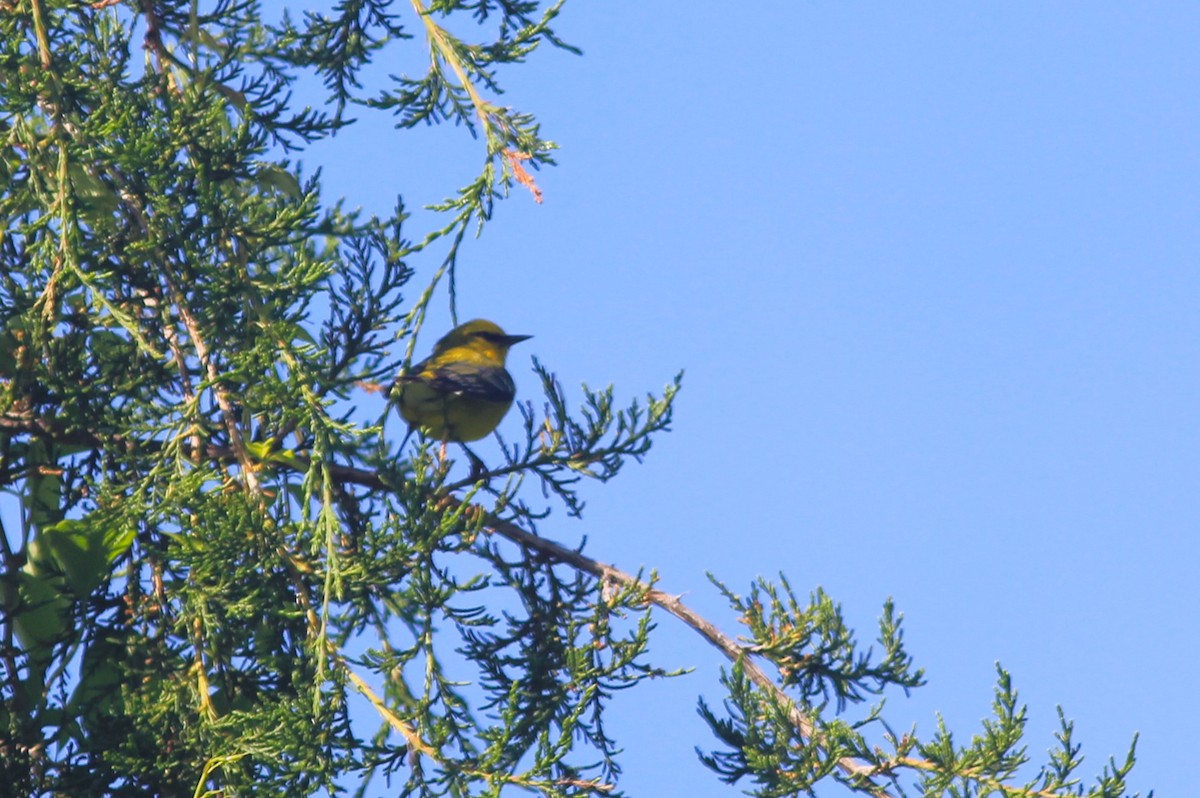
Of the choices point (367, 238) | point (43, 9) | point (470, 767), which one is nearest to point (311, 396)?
point (367, 238)

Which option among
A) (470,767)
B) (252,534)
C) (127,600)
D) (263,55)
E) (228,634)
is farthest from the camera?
(263,55)

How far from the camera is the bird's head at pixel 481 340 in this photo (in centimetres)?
659

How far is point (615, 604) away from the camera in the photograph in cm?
349

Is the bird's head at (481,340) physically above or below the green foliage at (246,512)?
above

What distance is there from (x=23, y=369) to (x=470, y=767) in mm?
1598

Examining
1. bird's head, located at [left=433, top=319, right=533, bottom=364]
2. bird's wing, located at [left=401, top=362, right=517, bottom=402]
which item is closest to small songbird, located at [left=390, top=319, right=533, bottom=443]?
bird's wing, located at [left=401, top=362, right=517, bottom=402]

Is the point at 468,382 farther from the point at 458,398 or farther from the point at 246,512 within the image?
the point at 246,512

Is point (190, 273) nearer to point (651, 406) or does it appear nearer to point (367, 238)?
point (367, 238)

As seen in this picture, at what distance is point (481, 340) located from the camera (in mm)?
6586

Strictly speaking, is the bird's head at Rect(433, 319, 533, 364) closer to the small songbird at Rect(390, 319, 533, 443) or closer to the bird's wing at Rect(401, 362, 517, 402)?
the small songbird at Rect(390, 319, 533, 443)

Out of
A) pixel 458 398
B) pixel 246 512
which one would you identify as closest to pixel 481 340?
pixel 458 398

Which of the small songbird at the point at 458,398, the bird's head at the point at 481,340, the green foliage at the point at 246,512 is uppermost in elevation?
the bird's head at the point at 481,340

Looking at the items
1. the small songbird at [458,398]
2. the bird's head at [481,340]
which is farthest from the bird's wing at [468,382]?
the bird's head at [481,340]

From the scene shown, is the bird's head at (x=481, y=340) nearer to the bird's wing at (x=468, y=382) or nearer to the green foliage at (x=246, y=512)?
the bird's wing at (x=468, y=382)
